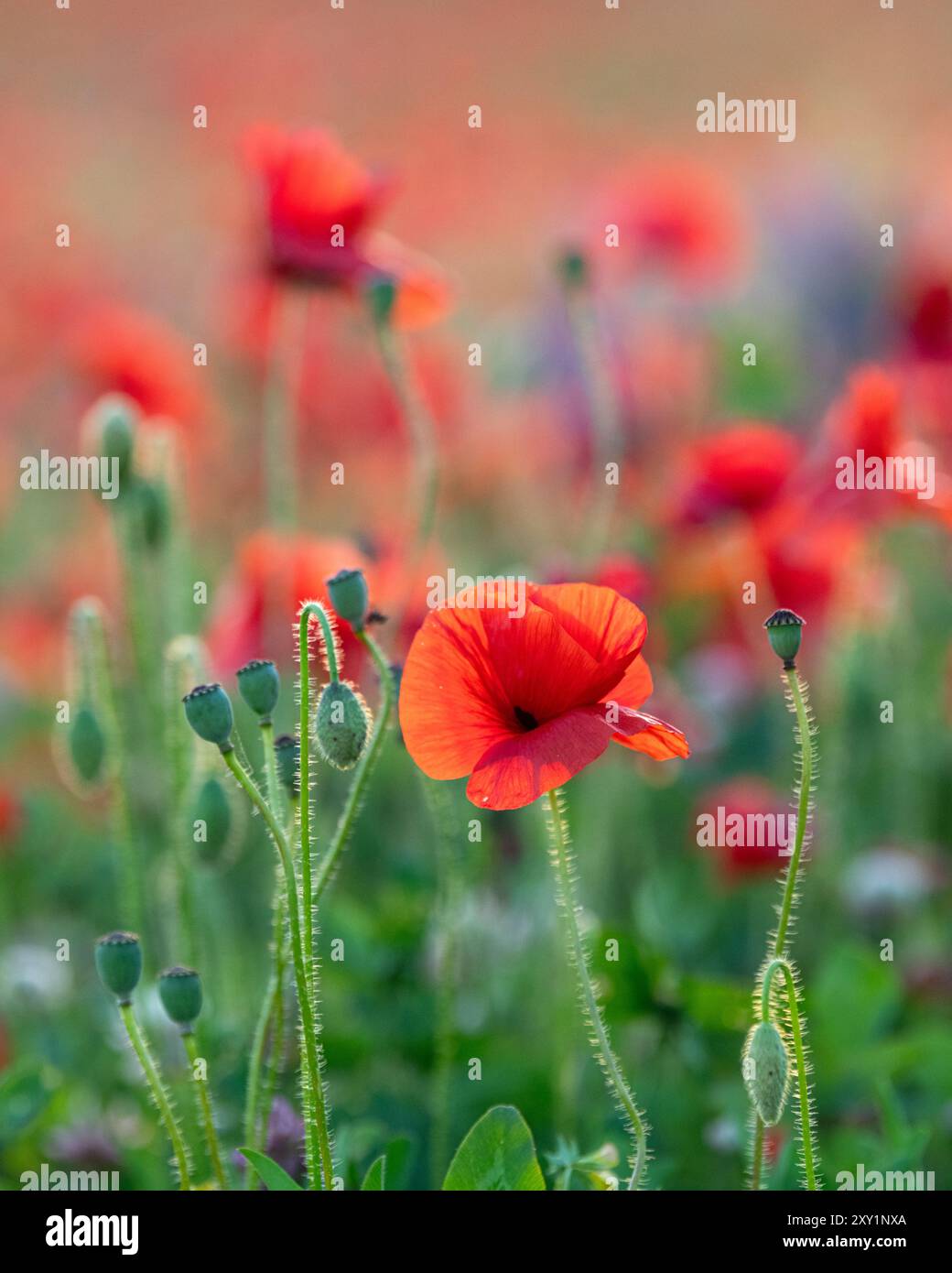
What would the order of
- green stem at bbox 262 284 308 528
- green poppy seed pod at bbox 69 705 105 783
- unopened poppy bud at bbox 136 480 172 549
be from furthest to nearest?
green stem at bbox 262 284 308 528, unopened poppy bud at bbox 136 480 172 549, green poppy seed pod at bbox 69 705 105 783

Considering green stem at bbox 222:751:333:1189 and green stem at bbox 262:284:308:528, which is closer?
green stem at bbox 222:751:333:1189

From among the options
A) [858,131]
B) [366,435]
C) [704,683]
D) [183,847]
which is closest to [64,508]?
[366,435]

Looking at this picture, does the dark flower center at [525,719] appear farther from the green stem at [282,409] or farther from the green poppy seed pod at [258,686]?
the green stem at [282,409]

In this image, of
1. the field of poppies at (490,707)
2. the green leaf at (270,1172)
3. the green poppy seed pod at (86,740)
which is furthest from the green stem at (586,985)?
the green poppy seed pod at (86,740)

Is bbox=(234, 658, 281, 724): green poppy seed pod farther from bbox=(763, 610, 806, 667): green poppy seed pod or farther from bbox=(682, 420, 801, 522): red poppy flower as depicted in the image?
bbox=(682, 420, 801, 522): red poppy flower

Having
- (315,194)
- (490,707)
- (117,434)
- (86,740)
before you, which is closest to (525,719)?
(490,707)

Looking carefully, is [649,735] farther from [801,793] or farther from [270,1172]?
[270,1172]

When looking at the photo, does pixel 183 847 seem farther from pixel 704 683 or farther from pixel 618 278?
pixel 618 278

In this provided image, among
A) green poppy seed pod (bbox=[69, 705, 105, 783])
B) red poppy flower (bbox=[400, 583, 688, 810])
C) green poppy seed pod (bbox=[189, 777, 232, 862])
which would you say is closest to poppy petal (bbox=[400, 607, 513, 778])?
red poppy flower (bbox=[400, 583, 688, 810])
